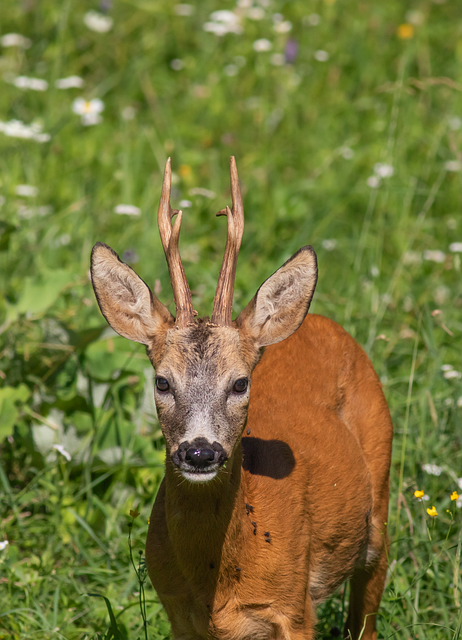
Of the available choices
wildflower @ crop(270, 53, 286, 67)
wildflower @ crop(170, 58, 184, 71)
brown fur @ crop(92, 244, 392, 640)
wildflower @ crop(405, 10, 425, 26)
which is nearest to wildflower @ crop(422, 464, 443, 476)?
brown fur @ crop(92, 244, 392, 640)

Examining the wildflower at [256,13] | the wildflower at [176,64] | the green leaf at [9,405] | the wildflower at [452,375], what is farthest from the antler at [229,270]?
the wildflower at [176,64]

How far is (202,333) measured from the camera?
2.83m

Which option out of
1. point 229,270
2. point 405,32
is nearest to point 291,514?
point 229,270

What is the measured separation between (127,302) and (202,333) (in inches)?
14.5

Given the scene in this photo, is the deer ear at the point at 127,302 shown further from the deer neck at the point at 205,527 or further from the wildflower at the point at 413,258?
the wildflower at the point at 413,258

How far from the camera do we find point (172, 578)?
2.93 m

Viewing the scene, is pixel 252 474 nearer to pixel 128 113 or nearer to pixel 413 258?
pixel 413 258

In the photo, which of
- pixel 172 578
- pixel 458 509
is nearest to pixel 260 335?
pixel 172 578

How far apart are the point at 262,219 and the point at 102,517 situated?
2.63 m

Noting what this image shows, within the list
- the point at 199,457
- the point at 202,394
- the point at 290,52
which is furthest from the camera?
the point at 290,52

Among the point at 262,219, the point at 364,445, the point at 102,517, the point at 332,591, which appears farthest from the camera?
the point at 262,219

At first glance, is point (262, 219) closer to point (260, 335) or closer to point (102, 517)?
point (102, 517)

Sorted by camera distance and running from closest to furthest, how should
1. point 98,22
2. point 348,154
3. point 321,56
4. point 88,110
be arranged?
point 88,110 < point 348,154 < point 321,56 < point 98,22

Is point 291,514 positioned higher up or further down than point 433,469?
higher up
